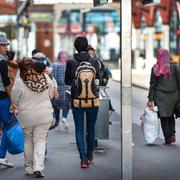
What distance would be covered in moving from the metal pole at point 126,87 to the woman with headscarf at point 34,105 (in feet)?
3.69

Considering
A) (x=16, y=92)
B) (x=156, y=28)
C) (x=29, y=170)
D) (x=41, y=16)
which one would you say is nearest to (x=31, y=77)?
(x=16, y=92)

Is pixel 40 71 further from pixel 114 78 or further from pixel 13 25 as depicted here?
pixel 13 25

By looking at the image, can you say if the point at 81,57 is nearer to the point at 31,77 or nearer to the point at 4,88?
the point at 31,77

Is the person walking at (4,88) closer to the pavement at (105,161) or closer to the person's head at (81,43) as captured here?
the pavement at (105,161)

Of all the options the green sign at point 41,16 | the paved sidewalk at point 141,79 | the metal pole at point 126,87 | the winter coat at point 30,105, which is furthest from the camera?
the green sign at point 41,16

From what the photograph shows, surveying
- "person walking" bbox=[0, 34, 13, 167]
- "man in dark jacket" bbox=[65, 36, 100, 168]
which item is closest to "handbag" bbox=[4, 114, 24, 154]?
"person walking" bbox=[0, 34, 13, 167]

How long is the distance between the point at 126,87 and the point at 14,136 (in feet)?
6.73

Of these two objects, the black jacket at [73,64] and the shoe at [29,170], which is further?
the black jacket at [73,64]

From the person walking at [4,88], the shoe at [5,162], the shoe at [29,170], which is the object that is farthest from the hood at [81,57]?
the shoe at [5,162]

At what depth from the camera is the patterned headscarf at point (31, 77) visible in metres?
8.42

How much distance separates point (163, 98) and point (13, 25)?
150 feet

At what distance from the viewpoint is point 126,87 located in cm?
778

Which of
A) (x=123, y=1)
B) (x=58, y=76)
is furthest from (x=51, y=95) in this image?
(x=58, y=76)

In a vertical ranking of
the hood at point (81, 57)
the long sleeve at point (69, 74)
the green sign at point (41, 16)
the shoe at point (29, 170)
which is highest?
the hood at point (81, 57)
